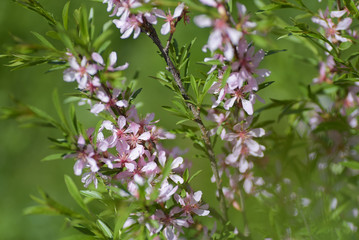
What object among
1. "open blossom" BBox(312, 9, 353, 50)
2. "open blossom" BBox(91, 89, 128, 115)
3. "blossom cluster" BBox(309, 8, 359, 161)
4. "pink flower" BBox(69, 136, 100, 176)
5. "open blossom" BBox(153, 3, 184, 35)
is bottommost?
"blossom cluster" BBox(309, 8, 359, 161)

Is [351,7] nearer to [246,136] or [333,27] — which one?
[333,27]

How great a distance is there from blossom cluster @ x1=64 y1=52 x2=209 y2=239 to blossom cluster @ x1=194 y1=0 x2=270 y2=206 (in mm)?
91

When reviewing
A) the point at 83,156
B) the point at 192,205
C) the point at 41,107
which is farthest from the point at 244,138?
the point at 41,107

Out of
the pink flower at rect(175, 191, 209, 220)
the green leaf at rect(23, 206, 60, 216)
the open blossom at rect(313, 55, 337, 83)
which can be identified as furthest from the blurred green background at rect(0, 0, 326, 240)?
the green leaf at rect(23, 206, 60, 216)

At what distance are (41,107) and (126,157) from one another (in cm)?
128

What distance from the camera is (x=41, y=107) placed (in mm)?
1689

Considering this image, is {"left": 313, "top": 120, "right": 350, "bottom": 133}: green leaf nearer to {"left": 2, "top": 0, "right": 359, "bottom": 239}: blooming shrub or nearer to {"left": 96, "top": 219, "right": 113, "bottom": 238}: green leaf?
{"left": 2, "top": 0, "right": 359, "bottom": 239}: blooming shrub

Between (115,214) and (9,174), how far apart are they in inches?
48.2

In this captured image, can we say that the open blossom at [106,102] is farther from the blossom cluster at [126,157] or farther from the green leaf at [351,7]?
the green leaf at [351,7]

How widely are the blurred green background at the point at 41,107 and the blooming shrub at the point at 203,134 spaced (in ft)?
1.83

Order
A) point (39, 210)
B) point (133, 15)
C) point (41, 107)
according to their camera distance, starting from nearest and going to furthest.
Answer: point (39, 210), point (133, 15), point (41, 107)

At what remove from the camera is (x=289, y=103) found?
60cm

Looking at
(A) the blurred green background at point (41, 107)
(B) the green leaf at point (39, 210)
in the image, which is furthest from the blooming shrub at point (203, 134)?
(A) the blurred green background at point (41, 107)

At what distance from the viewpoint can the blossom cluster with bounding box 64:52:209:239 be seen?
0.46 meters
